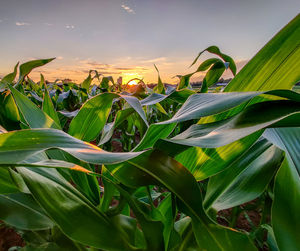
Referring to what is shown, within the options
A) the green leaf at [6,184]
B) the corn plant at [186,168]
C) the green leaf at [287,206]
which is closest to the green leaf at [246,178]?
the corn plant at [186,168]

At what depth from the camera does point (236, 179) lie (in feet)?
1.40

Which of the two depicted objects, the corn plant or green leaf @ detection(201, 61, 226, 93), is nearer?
the corn plant

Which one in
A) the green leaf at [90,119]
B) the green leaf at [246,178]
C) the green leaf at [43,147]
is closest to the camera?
the green leaf at [43,147]

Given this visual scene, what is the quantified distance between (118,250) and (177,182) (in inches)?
6.6

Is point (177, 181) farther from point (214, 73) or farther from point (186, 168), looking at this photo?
point (214, 73)

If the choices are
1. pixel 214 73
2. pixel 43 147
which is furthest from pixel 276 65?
pixel 214 73

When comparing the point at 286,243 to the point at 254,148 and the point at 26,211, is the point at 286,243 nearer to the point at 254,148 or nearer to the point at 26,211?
the point at 254,148

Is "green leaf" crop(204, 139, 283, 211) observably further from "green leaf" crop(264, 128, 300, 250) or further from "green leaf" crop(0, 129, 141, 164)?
"green leaf" crop(0, 129, 141, 164)

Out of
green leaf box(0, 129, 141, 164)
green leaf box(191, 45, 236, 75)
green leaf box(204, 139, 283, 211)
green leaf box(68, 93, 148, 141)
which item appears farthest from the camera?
green leaf box(191, 45, 236, 75)

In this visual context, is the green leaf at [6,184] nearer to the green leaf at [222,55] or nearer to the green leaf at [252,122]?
the green leaf at [252,122]

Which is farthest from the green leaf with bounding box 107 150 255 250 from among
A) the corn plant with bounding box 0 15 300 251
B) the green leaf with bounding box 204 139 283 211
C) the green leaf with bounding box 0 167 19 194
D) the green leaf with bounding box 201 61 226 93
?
the green leaf with bounding box 201 61 226 93

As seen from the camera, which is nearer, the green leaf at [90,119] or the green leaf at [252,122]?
the green leaf at [252,122]

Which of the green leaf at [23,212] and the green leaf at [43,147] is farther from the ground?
the green leaf at [43,147]

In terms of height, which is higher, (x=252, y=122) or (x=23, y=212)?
(x=252, y=122)
